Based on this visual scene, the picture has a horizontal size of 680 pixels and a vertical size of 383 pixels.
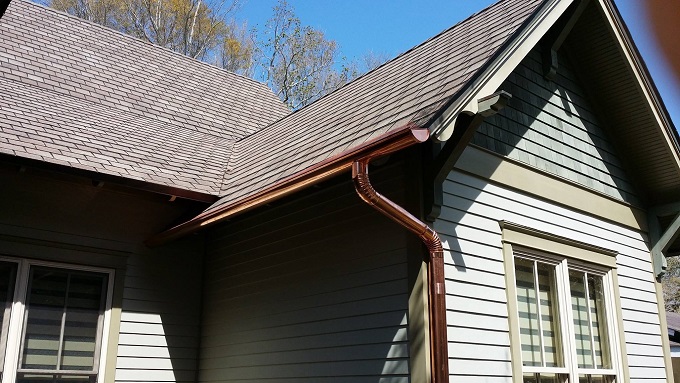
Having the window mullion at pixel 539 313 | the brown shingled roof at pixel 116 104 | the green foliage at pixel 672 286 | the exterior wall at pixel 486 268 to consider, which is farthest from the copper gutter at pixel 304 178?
the green foliage at pixel 672 286

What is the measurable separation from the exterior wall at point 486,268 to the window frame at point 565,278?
0.30 feet

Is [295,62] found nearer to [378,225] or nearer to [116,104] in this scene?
[116,104]

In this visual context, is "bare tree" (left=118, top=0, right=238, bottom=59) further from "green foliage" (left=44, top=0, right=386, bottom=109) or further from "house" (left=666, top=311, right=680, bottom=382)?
"house" (left=666, top=311, right=680, bottom=382)

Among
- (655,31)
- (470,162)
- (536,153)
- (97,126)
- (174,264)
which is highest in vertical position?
(97,126)

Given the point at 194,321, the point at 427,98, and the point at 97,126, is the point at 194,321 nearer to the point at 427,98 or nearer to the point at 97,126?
the point at 97,126

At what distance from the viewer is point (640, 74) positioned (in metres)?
7.19

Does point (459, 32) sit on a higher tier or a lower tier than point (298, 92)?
lower

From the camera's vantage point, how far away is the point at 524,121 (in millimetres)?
6523

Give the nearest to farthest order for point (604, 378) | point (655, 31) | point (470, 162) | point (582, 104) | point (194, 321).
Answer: point (655, 31)
point (470, 162)
point (604, 378)
point (194, 321)
point (582, 104)

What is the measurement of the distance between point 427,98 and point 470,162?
82 cm

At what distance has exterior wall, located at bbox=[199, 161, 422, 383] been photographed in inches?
195

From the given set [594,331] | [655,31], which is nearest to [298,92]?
[594,331]

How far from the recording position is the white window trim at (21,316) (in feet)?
19.0

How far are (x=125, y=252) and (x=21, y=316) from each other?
111 centimetres
